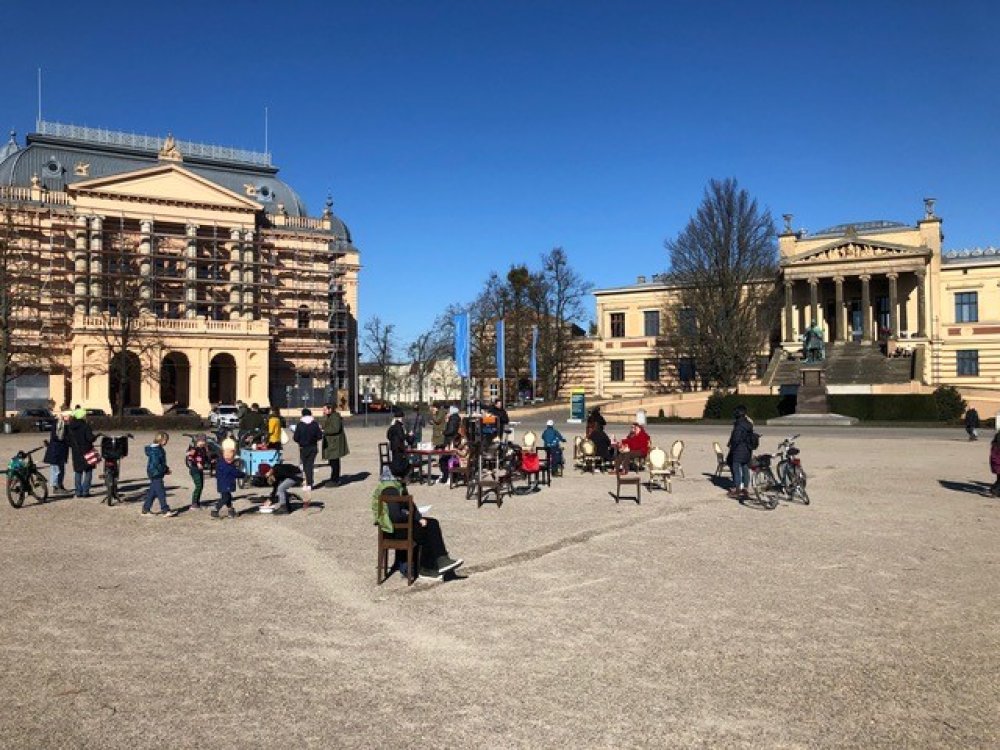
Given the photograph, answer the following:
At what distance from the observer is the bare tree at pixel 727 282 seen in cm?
6006

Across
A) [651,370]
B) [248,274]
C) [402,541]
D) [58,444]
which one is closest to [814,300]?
[651,370]

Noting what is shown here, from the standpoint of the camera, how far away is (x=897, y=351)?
5834 cm

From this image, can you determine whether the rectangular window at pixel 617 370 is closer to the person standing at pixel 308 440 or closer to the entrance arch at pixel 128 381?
the entrance arch at pixel 128 381

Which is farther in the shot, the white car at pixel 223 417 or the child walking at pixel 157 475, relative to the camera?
the white car at pixel 223 417

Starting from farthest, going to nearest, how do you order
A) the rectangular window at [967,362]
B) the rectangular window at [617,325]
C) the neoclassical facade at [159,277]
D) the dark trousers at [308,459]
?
the rectangular window at [617,325], the rectangular window at [967,362], the neoclassical facade at [159,277], the dark trousers at [308,459]

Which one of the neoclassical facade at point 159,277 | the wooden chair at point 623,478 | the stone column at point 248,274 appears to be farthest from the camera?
the stone column at point 248,274

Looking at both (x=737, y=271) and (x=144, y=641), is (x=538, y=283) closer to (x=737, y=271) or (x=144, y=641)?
(x=737, y=271)

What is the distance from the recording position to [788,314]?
65125 millimetres

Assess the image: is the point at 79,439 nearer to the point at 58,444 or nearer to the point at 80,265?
the point at 58,444

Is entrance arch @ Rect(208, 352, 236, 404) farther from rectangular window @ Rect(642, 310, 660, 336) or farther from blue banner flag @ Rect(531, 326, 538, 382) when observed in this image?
rectangular window @ Rect(642, 310, 660, 336)

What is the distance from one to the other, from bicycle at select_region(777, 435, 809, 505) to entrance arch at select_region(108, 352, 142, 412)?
156 feet

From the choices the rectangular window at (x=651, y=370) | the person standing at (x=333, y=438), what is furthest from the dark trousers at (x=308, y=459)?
the rectangular window at (x=651, y=370)

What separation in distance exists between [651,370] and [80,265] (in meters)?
46.6

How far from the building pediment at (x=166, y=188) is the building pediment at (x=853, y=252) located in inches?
1678
